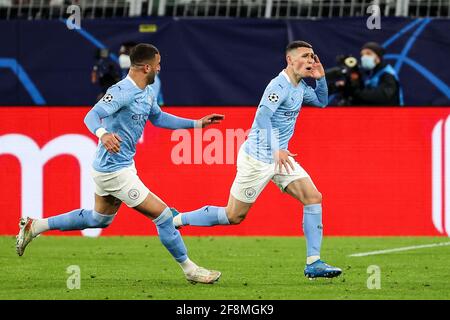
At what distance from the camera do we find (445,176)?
1567cm

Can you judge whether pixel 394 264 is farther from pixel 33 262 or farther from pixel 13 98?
pixel 13 98

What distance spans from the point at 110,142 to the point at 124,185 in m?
0.89

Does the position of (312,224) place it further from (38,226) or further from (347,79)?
(347,79)

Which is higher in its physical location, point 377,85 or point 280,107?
point 377,85

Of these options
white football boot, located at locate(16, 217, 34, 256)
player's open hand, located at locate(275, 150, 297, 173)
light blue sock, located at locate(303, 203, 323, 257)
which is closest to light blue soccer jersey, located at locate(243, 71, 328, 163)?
player's open hand, located at locate(275, 150, 297, 173)

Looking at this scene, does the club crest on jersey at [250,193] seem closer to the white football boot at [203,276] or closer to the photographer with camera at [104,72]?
the white football boot at [203,276]

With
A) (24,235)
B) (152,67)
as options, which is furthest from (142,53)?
(24,235)

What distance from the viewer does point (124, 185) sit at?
1144cm

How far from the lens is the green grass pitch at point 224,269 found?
35.1 feet

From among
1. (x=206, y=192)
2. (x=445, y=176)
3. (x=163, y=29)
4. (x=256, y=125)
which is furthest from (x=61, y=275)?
(x=163, y=29)

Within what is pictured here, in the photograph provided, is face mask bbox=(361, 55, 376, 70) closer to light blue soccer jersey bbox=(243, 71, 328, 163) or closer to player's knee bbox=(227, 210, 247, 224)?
light blue soccer jersey bbox=(243, 71, 328, 163)

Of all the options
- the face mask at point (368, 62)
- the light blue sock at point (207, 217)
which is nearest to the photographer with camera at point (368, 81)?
the face mask at point (368, 62)

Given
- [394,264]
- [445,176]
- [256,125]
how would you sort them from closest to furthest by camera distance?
[256,125] → [394,264] → [445,176]
